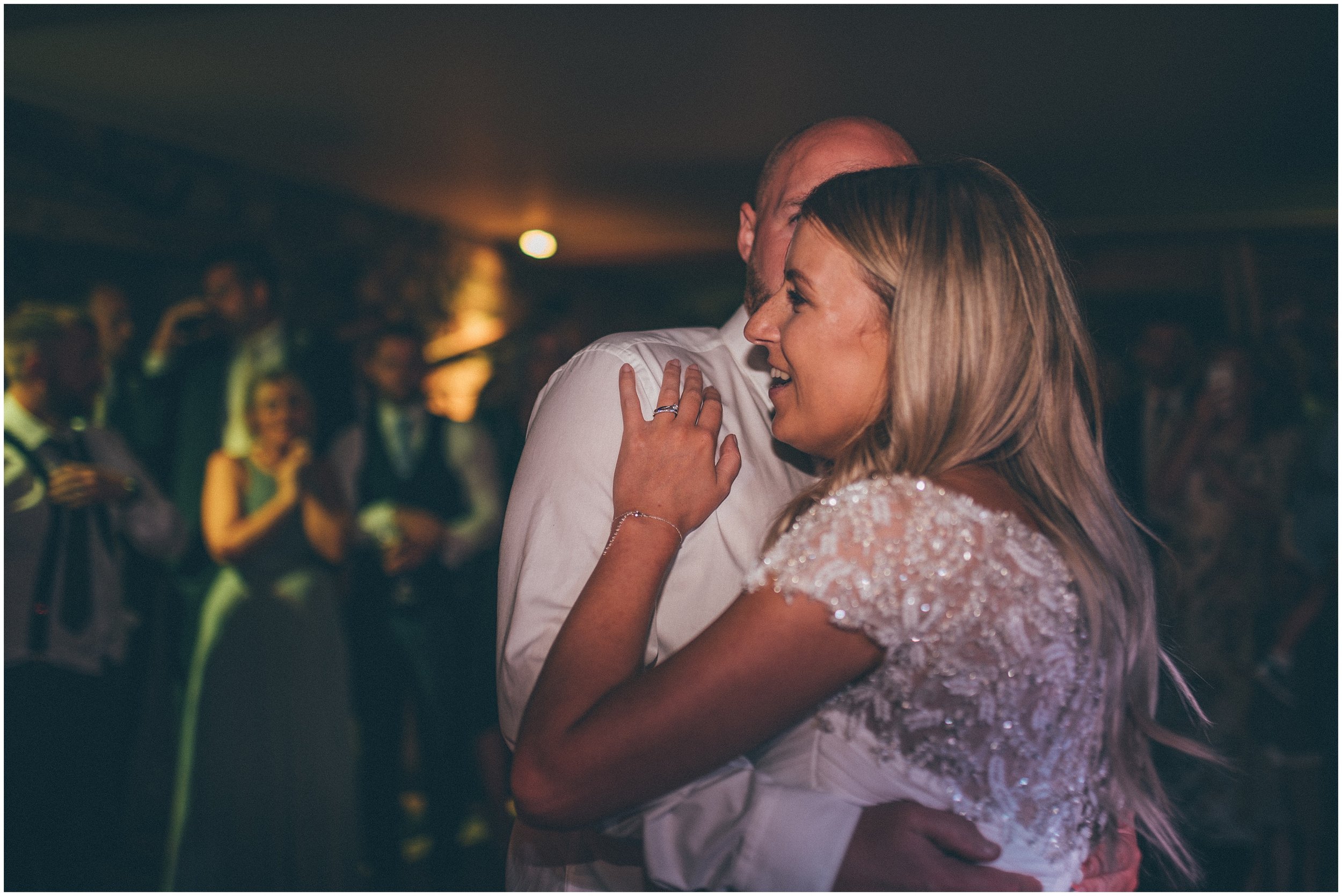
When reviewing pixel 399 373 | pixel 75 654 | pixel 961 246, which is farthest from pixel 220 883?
pixel 961 246

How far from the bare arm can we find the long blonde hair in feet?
8.64

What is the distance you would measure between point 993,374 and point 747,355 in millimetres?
503

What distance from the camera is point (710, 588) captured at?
1.22 m

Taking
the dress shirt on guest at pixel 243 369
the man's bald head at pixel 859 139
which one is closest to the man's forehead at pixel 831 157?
the man's bald head at pixel 859 139

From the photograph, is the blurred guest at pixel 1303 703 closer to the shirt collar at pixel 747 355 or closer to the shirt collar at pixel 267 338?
the shirt collar at pixel 747 355

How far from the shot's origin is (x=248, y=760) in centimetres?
314

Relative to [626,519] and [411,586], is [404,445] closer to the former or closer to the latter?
[411,586]


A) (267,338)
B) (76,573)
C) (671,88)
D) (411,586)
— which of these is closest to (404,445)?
(411,586)

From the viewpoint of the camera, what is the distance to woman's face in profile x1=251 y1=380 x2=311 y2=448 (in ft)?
10.8

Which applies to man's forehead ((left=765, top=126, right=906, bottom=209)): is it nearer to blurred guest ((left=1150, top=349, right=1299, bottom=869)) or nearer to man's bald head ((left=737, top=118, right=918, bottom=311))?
man's bald head ((left=737, top=118, right=918, bottom=311))

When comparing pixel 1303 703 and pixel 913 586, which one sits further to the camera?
pixel 1303 703

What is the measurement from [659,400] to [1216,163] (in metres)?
4.48

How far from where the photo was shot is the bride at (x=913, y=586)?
92 centimetres

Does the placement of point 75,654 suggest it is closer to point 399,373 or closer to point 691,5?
point 399,373
